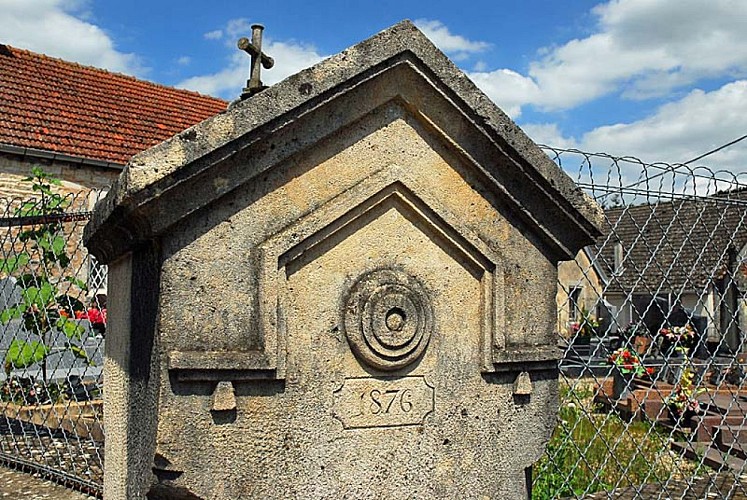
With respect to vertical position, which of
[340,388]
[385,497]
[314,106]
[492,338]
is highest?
[314,106]

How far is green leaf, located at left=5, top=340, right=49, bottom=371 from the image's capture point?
5375 millimetres

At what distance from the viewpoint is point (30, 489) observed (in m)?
3.81

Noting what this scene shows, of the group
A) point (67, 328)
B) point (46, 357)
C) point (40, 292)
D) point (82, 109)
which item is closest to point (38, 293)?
point (40, 292)

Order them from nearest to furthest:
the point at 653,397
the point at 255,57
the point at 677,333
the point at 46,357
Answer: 1. the point at 255,57
2. the point at 46,357
3. the point at 677,333
4. the point at 653,397

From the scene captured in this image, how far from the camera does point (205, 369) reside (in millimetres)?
2121

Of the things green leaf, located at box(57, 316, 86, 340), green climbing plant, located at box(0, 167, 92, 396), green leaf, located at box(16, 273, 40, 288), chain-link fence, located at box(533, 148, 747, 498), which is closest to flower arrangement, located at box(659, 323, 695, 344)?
chain-link fence, located at box(533, 148, 747, 498)

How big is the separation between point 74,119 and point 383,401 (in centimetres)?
1246

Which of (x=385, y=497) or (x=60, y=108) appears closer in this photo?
(x=385, y=497)

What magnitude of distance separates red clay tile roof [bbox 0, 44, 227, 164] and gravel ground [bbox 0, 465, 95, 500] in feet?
29.1

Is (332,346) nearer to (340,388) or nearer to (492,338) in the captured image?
(340,388)

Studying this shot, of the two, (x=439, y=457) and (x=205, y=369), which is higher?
(x=205, y=369)

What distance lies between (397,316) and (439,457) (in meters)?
0.52

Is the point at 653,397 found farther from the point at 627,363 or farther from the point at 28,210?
the point at 28,210

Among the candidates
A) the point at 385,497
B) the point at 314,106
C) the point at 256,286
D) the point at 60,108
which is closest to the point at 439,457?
the point at 385,497
